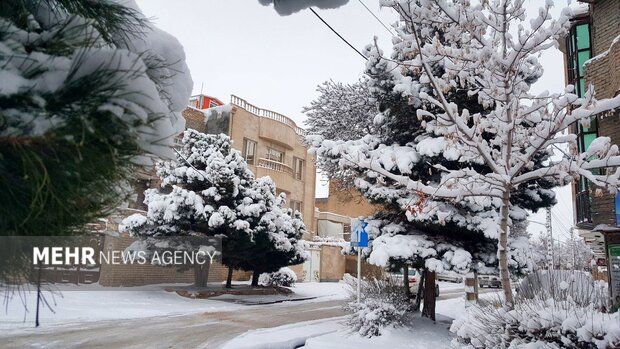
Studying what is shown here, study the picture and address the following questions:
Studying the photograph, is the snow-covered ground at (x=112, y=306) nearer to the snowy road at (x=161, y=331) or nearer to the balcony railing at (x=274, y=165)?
the snowy road at (x=161, y=331)

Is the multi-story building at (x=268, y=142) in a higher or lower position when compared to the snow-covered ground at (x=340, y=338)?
higher

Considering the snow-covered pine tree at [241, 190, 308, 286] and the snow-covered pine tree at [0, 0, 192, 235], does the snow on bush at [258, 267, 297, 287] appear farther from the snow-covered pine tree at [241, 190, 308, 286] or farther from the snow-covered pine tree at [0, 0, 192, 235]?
the snow-covered pine tree at [0, 0, 192, 235]

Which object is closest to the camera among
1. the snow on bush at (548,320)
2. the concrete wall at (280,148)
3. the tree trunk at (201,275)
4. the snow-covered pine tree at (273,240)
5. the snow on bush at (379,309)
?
the snow on bush at (548,320)

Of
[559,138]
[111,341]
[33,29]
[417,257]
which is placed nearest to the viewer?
[33,29]

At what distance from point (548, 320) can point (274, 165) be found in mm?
23580

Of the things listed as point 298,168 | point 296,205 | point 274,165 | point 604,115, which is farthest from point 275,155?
point 604,115

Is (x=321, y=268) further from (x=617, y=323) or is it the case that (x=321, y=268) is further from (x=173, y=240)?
(x=617, y=323)

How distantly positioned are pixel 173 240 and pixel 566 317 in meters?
15.0

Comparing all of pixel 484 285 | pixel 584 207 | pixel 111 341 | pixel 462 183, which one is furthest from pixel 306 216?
pixel 462 183

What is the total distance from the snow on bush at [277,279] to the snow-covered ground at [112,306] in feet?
5.04

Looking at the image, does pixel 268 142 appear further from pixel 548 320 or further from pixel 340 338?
pixel 548 320

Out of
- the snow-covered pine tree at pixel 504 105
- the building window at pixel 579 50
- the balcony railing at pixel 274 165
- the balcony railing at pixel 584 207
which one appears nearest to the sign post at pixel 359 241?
the snow-covered pine tree at pixel 504 105

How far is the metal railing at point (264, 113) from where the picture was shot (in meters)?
26.5

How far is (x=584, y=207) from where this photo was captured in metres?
12.5
